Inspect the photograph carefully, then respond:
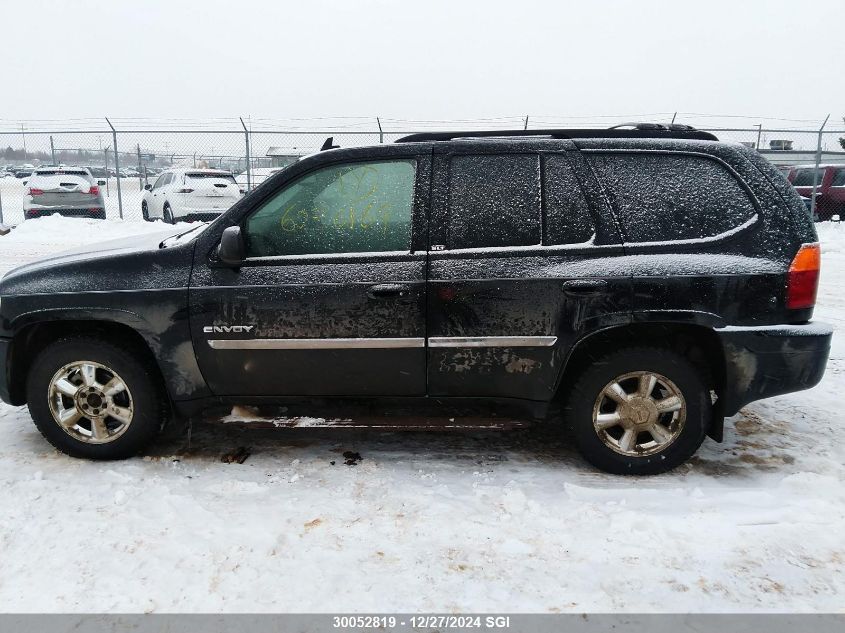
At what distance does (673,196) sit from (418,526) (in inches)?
84.8

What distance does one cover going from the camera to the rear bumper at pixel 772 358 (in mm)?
3193

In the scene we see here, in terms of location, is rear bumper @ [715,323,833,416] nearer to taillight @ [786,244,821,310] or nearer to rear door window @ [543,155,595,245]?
taillight @ [786,244,821,310]

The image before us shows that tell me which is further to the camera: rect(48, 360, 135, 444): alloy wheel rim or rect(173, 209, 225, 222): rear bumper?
rect(173, 209, 225, 222): rear bumper

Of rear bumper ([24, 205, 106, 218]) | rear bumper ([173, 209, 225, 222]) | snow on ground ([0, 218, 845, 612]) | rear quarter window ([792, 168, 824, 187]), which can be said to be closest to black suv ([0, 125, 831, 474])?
snow on ground ([0, 218, 845, 612])

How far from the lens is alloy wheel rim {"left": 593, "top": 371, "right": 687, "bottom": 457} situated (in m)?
3.30

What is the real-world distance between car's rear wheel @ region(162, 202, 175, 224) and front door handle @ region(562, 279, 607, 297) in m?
12.9

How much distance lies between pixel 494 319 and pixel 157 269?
1.86 metres

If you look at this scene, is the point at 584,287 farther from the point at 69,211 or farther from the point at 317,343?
the point at 69,211

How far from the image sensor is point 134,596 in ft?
8.05

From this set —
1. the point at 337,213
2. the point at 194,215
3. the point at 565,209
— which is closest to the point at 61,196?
the point at 194,215

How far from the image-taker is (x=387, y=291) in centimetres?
326

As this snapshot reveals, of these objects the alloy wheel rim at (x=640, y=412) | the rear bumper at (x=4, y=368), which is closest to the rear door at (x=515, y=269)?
the alloy wheel rim at (x=640, y=412)
